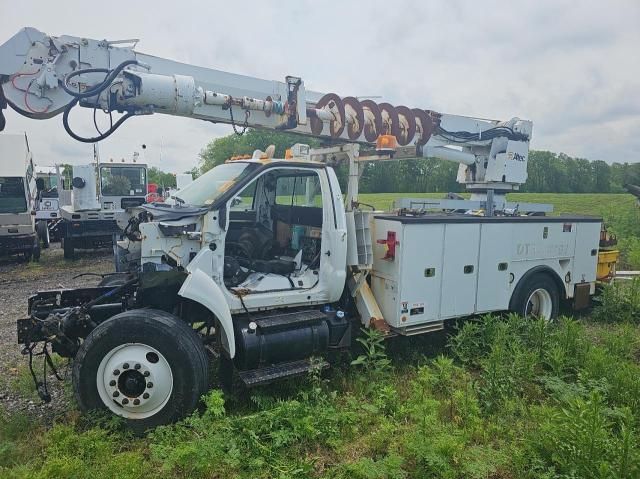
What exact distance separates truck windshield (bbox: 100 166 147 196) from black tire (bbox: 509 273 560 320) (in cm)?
1287

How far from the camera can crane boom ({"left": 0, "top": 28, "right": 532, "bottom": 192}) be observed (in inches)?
187

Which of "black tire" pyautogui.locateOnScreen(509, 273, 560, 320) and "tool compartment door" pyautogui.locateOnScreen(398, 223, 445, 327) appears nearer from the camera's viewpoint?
"tool compartment door" pyautogui.locateOnScreen(398, 223, 445, 327)

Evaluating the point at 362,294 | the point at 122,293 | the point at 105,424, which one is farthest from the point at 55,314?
the point at 362,294

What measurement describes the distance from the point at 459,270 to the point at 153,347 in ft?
11.6

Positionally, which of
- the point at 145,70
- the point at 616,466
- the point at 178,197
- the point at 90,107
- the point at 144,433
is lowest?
the point at 144,433

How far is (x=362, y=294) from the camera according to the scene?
554cm

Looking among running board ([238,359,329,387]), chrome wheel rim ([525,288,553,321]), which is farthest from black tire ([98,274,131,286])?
chrome wheel rim ([525,288,553,321])

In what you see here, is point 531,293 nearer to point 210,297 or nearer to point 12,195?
point 210,297

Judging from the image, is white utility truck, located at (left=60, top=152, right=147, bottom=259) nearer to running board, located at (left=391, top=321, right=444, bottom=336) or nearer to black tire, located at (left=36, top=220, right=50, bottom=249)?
black tire, located at (left=36, top=220, right=50, bottom=249)

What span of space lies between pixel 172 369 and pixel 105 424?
2.15 feet

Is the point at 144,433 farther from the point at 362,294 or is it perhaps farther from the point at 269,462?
the point at 362,294

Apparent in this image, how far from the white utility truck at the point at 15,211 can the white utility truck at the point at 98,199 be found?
3.11 ft

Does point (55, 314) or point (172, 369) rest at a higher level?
point (55, 314)

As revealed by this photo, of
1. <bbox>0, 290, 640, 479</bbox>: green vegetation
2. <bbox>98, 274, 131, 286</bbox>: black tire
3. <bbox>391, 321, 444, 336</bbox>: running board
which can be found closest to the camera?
<bbox>0, 290, 640, 479</bbox>: green vegetation
